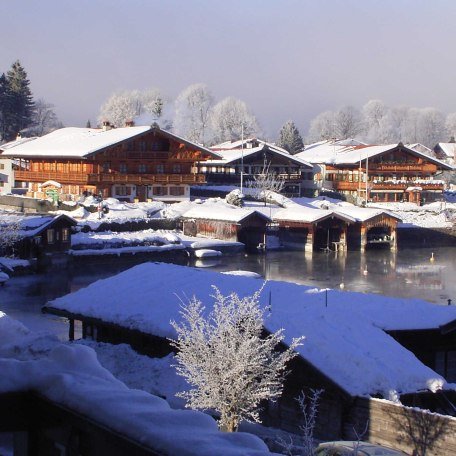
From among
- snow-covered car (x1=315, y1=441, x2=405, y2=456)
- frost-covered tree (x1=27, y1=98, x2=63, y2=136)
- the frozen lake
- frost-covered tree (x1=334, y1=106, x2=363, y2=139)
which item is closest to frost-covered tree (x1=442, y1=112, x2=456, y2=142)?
frost-covered tree (x1=334, y1=106, x2=363, y2=139)

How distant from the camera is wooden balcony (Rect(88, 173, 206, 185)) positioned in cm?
5159

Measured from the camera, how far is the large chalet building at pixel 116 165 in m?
52.2

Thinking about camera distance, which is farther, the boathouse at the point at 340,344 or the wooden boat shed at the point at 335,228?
the wooden boat shed at the point at 335,228

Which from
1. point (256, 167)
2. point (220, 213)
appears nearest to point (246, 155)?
point (256, 167)

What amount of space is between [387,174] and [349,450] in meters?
55.9

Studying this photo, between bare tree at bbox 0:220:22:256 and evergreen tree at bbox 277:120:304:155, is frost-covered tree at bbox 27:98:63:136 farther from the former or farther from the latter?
bare tree at bbox 0:220:22:256

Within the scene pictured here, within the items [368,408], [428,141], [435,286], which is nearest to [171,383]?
[368,408]

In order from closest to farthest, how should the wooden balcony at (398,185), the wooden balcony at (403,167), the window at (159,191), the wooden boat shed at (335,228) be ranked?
the wooden boat shed at (335,228)
the window at (159,191)
the wooden balcony at (398,185)
the wooden balcony at (403,167)

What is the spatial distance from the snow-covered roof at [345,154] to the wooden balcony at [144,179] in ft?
48.8

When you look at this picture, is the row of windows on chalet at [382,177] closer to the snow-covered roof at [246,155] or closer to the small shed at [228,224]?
the snow-covered roof at [246,155]

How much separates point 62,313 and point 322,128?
13203cm

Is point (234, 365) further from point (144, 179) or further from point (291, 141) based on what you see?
point (291, 141)

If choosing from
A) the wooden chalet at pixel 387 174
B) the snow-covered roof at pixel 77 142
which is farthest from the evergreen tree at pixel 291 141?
the snow-covered roof at pixel 77 142

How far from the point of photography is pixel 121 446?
2.50 m
